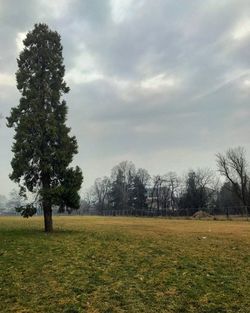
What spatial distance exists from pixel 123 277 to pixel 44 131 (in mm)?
16092

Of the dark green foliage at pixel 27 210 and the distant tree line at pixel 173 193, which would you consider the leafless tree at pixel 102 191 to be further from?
the dark green foliage at pixel 27 210

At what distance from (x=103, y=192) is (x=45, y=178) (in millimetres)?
136959

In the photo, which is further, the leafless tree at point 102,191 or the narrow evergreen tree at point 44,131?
the leafless tree at point 102,191

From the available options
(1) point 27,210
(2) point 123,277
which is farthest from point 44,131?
(2) point 123,277

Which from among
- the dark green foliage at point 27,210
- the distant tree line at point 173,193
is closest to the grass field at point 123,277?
the dark green foliage at point 27,210

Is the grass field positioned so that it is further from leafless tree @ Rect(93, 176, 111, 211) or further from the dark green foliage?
leafless tree @ Rect(93, 176, 111, 211)

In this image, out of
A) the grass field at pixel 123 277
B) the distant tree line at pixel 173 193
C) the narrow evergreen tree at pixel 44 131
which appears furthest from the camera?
the distant tree line at pixel 173 193

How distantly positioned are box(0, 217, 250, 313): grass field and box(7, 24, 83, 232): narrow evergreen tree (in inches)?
280

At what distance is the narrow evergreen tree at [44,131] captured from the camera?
27.6 metres

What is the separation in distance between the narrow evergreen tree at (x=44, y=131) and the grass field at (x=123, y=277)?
711 centimetres

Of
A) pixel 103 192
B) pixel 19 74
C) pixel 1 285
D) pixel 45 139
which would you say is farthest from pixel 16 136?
pixel 103 192

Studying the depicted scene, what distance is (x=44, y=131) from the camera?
92.1 feet

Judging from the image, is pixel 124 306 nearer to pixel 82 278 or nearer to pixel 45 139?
pixel 82 278

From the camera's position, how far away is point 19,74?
2938 cm
